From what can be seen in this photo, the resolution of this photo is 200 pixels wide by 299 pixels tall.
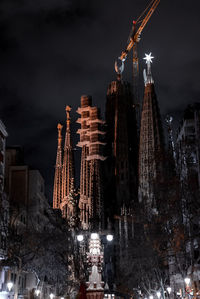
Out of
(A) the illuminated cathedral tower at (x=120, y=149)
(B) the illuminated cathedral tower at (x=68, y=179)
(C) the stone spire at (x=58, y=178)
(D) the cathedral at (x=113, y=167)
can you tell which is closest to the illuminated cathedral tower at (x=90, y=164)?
(D) the cathedral at (x=113, y=167)

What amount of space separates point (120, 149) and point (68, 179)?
30.7 metres

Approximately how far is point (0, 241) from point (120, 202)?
328ft

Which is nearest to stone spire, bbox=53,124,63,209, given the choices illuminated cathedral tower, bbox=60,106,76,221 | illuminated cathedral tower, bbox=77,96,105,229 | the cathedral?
the cathedral

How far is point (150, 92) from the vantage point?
148 m

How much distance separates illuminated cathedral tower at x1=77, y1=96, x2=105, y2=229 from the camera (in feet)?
412

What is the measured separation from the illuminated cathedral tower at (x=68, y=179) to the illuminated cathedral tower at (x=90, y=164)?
3317mm

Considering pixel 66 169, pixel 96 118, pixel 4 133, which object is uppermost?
pixel 96 118

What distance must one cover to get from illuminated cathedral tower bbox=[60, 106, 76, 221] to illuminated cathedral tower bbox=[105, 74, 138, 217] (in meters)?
22.4

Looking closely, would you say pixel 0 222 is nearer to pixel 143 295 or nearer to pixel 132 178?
pixel 143 295

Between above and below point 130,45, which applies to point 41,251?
below

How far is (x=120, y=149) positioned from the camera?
157m

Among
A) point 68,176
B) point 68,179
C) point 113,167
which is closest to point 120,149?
point 113,167

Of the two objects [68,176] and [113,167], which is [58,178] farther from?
[113,167]

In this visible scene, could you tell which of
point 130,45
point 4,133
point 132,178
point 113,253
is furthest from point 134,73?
point 4,133
